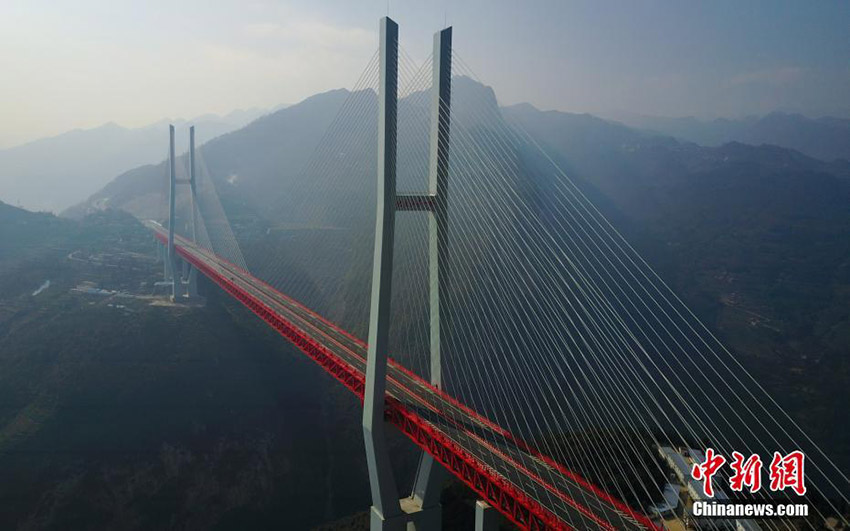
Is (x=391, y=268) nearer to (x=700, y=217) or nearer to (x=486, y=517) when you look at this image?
(x=486, y=517)

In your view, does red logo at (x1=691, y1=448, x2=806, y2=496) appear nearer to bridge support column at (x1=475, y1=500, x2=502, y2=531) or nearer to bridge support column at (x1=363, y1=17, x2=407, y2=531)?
bridge support column at (x1=475, y1=500, x2=502, y2=531)

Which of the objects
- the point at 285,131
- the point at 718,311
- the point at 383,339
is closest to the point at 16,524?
the point at 383,339

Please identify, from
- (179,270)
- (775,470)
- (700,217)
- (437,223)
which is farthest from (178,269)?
(700,217)

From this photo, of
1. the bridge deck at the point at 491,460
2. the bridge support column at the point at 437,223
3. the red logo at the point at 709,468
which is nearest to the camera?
the red logo at the point at 709,468

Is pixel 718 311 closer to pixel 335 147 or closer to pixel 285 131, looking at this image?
pixel 335 147

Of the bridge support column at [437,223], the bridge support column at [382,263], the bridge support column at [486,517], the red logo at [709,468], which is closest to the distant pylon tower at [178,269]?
the bridge support column at [437,223]

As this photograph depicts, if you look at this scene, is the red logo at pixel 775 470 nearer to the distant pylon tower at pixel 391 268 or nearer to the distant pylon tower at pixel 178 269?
the distant pylon tower at pixel 391 268

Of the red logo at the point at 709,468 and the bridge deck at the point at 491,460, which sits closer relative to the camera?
the red logo at the point at 709,468
